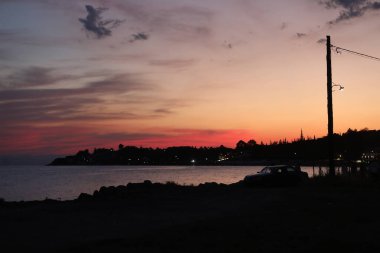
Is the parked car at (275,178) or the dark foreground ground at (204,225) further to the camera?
the parked car at (275,178)

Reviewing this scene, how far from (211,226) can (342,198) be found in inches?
391

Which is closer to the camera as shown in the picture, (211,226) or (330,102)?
(211,226)

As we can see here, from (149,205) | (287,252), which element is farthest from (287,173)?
(287,252)

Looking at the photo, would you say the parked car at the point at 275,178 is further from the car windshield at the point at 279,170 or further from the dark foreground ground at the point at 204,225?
the dark foreground ground at the point at 204,225

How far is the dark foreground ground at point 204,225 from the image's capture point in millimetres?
12258

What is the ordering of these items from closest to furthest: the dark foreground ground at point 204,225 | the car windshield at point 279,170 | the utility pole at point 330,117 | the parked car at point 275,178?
the dark foreground ground at point 204,225 < the parked car at point 275,178 < the car windshield at point 279,170 < the utility pole at point 330,117

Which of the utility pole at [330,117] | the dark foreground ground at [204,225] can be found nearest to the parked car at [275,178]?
the utility pole at [330,117]

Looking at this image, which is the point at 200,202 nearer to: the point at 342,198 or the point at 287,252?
the point at 342,198

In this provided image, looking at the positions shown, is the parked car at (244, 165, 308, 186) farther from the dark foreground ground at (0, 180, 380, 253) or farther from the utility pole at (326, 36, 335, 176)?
the dark foreground ground at (0, 180, 380, 253)

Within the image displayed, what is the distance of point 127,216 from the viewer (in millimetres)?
18328

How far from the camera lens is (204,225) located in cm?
1520

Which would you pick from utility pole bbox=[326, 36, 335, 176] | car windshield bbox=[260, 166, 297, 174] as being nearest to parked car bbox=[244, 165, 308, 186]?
car windshield bbox=[260, 166, 297, 174]

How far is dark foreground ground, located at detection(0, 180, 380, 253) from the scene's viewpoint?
12.3 meters

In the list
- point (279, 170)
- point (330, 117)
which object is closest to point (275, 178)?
point (279, 170)
